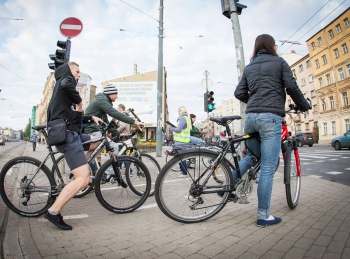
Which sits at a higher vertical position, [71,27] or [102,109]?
[71,27]

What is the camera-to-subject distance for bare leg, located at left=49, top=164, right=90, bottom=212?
2.33m

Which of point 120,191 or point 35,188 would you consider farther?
point 120,191

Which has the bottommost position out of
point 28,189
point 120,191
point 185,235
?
point 185,235

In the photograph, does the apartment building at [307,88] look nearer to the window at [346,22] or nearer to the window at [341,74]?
the window at [341,74]

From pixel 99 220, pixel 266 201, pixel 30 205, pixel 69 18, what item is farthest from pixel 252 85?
pixel 69 18

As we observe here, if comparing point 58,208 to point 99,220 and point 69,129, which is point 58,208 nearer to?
point 99,220

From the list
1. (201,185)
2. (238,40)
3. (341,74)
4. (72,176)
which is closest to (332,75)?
(341,74)

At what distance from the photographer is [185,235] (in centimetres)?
214

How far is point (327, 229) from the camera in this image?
2213 mm

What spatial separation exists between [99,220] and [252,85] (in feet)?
7.57

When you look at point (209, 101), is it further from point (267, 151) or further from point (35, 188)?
point (35, 188)

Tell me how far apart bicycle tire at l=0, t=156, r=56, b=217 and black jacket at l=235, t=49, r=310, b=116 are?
2.50 meters

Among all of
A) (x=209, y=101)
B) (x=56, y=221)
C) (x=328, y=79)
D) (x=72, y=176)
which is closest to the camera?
(x=56, y=221)

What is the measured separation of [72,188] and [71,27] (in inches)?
173
